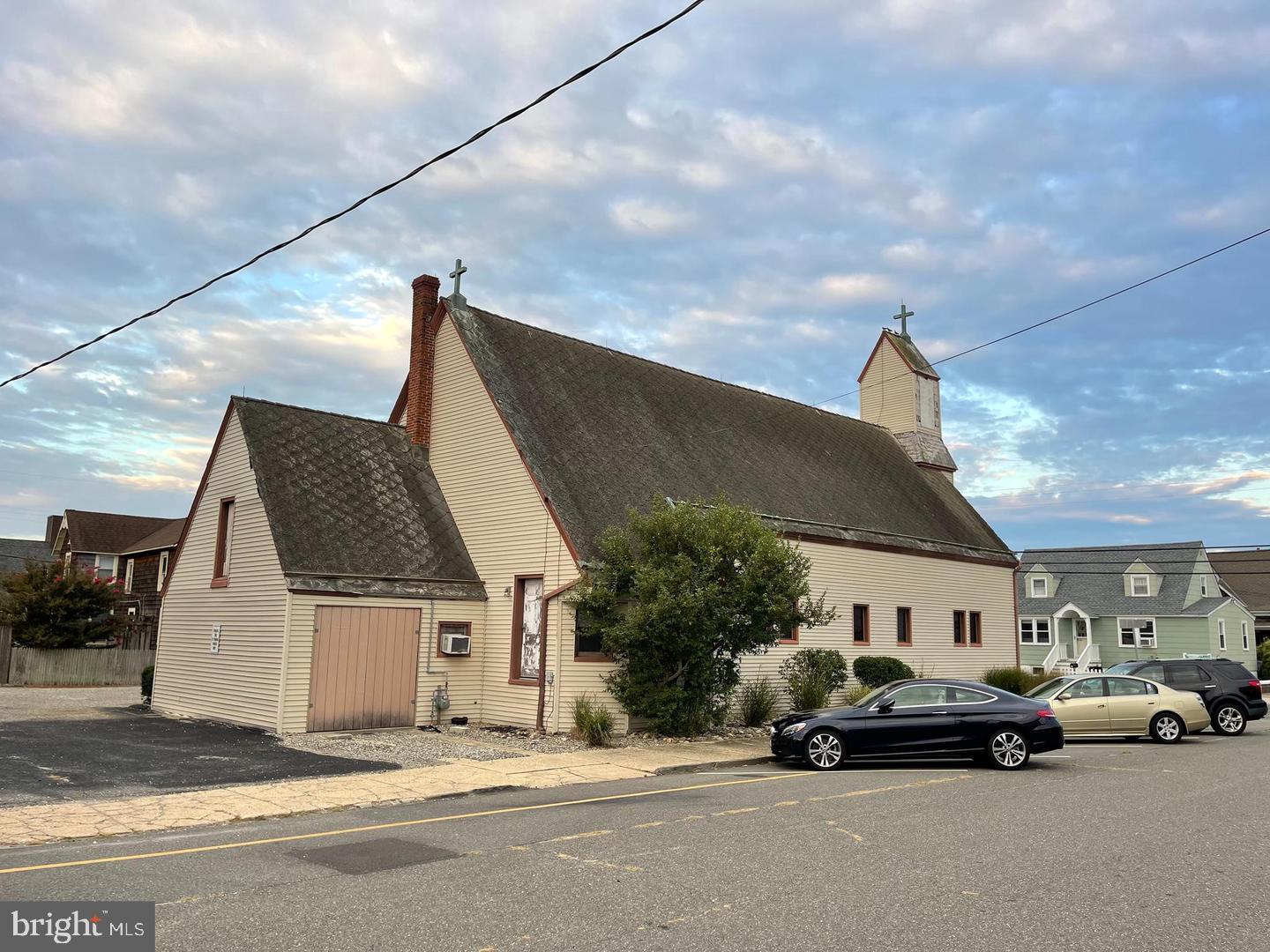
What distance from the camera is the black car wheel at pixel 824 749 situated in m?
14.5

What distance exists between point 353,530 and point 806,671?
415 inches

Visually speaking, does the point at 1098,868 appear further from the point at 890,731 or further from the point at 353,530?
the point at 353,530

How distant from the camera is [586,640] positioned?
18.8 metres

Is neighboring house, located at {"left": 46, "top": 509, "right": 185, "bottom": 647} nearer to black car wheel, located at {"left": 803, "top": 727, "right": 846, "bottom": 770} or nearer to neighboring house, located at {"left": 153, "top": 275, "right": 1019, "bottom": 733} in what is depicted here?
neighboring house, located at {"left": 153, "top": 275, "right": 1019, "bottom": 733}

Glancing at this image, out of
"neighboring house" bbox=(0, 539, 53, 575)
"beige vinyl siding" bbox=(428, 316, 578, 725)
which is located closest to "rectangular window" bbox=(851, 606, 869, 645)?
"beige vinyl siding" bbox=(428, 316, 578, 725)

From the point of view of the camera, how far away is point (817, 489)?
2644 cm

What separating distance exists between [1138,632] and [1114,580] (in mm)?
3715

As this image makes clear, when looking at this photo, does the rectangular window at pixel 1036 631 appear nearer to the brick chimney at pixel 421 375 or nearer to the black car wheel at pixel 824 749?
the brick chimney at pixel 421 375

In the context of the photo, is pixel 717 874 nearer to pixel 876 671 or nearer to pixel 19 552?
pixel 876 671

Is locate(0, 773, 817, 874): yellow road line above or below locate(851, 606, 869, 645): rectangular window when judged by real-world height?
below

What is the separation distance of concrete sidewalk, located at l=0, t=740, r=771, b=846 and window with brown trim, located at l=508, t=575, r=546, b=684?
132 inches

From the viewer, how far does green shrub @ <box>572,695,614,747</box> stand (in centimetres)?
1688

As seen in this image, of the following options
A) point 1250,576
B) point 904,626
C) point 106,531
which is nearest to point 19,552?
point 106,531

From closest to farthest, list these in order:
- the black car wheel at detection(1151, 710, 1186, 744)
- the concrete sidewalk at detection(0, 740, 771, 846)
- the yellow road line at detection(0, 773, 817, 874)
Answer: the yellow road line at detection(0, 773, 817, 874) → the concrete sidewalk at detection(0, 740, 771, 846) → the black car wheel at detection(1151, 710, 1186, 744)
